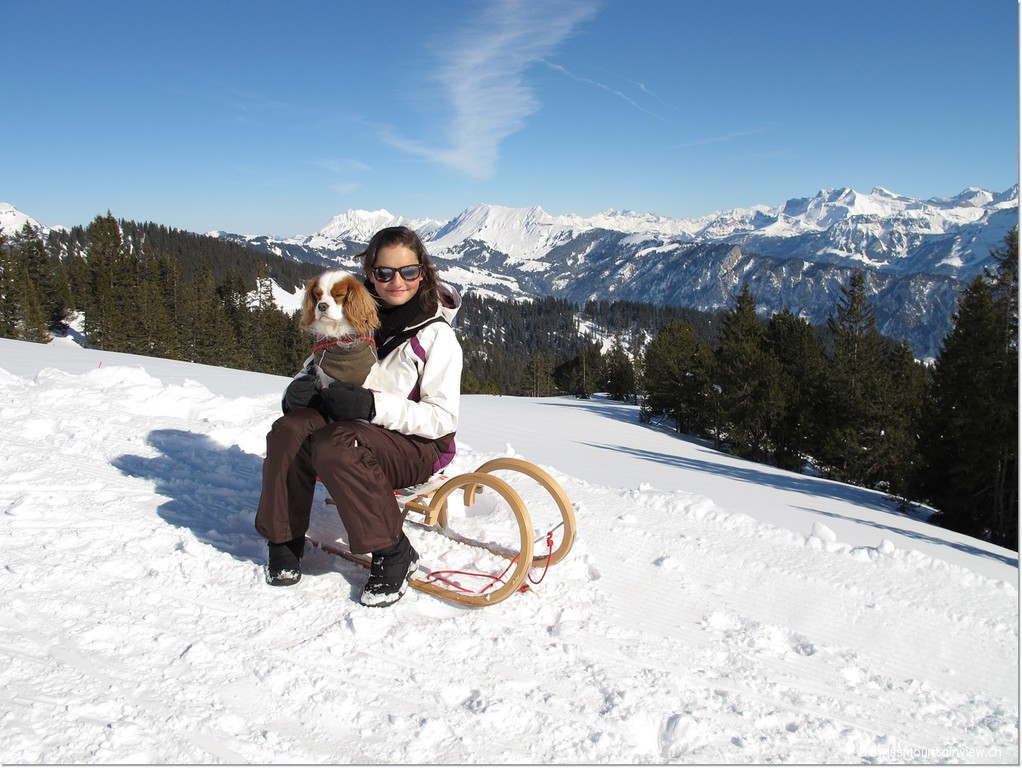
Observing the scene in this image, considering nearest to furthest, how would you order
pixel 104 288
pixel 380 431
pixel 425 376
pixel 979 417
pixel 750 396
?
pixel 380 431
pixel 425 376
pixel 979 417
pixel 750 396
pixel 104 288

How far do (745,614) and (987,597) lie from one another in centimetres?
203

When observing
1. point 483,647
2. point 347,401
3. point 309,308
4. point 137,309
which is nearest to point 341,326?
point 309,308

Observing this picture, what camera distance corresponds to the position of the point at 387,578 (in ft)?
11.5

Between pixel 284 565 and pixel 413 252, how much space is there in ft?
7.39

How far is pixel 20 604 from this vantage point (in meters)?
3.16

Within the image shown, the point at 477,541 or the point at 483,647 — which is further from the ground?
the point at 477,541

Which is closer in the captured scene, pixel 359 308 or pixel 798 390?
pixel 359 308

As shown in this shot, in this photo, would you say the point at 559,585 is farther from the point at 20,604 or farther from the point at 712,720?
the point at 20,604

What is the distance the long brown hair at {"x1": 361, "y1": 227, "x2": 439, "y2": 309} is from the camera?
3.97m

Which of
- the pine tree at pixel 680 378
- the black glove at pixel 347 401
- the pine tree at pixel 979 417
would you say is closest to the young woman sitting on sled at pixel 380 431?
the black glove at pixel 347 401

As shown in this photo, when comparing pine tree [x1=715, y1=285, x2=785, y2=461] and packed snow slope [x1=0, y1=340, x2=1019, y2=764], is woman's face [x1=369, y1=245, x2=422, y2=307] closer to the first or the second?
packed snow slope [x1=0, y1=340, x2=1019, y2=764]

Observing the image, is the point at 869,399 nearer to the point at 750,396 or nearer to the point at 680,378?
the point at 750,396

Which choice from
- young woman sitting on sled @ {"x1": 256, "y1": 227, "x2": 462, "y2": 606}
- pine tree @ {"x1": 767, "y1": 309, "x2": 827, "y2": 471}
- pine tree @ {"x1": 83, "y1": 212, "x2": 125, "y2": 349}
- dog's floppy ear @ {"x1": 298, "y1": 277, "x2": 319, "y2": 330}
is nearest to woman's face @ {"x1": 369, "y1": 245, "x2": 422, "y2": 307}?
young woman sitting on sled @ {"x1": 256, "y1": 227, "x2": 462, "y2": 606}

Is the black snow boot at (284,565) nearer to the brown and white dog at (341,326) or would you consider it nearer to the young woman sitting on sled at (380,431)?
the young woman sitting on sled at (380,431)
